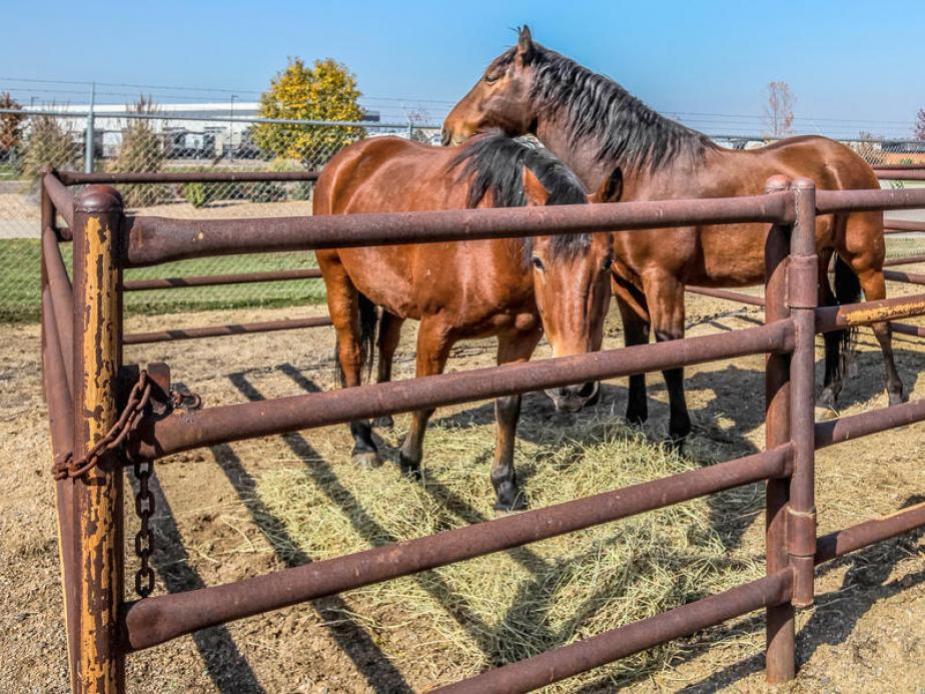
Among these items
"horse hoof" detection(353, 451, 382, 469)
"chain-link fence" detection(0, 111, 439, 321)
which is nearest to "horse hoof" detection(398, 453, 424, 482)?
"horse hoof" detection(353, 451, 382, 469)

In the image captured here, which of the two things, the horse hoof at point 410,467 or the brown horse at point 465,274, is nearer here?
the brown horse at point 465,274

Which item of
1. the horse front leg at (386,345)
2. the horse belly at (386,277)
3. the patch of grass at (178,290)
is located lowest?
the patch of grass at (178,290)

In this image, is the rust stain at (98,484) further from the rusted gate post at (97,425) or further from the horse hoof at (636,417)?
the horse hoof at (636,417)

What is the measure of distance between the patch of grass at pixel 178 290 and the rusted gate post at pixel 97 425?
21.7 feet

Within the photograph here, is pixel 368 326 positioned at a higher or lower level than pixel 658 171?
lower

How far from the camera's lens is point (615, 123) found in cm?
476

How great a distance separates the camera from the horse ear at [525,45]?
4.92 m

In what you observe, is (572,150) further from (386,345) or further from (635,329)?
(386,345)

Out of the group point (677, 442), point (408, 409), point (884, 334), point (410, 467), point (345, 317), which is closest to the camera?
point (408, 409)

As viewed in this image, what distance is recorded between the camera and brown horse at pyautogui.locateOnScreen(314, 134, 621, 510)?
9.48ft

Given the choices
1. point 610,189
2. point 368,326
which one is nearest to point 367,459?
point 368,326

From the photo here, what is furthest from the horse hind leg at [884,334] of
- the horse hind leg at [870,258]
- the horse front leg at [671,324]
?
the horse front leg at [671,324]

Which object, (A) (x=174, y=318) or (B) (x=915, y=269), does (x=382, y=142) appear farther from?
(B) (x=915, y=269)

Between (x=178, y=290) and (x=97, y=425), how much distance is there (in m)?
8.71
